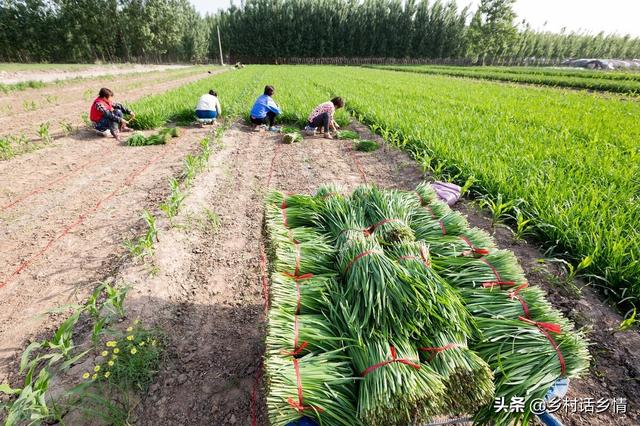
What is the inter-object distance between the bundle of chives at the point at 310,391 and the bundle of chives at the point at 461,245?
0.86 metres

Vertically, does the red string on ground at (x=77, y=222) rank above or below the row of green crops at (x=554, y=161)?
below

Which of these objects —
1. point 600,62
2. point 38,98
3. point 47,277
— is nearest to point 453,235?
point 47,277

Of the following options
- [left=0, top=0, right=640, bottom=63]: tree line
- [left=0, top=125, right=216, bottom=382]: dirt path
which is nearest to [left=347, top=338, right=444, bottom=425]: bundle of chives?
[left=0, top=125, right=216, bottom=382]: dirt path

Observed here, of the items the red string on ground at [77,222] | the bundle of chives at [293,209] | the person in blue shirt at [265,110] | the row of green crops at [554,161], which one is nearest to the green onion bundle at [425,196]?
the bundle of chives at [293,209]

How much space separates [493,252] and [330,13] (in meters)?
53.5

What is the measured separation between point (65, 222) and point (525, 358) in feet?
14.2

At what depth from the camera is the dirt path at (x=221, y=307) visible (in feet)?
5.65

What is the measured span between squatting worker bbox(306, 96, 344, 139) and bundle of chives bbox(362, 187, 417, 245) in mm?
4827

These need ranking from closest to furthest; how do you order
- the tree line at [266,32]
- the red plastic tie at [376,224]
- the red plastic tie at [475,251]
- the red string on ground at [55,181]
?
the red plastic tie at [475,251]
the red plastic tie at [376,224]
the red string on ground at [55,181]
the tree line at [266,32]

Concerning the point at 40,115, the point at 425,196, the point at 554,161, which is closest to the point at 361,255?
the point at 425,196

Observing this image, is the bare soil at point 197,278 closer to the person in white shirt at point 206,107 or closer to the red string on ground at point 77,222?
the red string on ground at point 77,222

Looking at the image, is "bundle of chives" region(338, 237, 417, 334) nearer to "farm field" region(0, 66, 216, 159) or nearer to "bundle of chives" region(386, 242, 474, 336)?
"bundle of chives" region(386, 242, 474, 336)

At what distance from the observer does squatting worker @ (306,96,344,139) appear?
646cm

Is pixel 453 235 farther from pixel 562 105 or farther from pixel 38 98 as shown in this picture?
pixel 38 98
